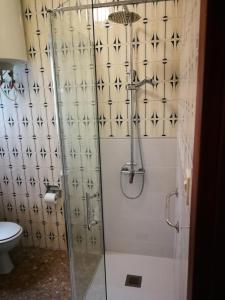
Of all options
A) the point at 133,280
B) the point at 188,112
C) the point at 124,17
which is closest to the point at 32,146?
the point at 124,17

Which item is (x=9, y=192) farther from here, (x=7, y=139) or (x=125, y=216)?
(x=125, y=216)

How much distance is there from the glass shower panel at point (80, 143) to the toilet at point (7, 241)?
2.16 feet

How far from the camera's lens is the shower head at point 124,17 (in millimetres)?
1759

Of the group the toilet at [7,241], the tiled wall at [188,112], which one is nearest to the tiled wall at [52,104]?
the toilet at [7,241]

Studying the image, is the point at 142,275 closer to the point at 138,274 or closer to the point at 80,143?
the point at 138,274

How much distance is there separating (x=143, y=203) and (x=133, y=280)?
653mm

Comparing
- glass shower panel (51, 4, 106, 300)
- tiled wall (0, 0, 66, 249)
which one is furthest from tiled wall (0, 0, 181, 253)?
glass shower panel (51, 4, 106, 300)

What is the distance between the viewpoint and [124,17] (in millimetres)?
1803

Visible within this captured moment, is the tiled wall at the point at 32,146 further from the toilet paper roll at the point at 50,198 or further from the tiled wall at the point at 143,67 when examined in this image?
the tiled wall at the point at 143,67

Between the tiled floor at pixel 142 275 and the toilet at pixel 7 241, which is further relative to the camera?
the toilet at pixel 7 241

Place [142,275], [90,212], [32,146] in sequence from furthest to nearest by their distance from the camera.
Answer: [32,146], [142,275], [90,212]

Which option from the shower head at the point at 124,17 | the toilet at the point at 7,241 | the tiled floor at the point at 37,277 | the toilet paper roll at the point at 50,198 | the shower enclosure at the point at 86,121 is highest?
the shower head at the point at 124,17

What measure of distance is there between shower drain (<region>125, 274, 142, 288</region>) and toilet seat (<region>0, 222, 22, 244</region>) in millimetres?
1032

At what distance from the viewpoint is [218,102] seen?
0.64 m
